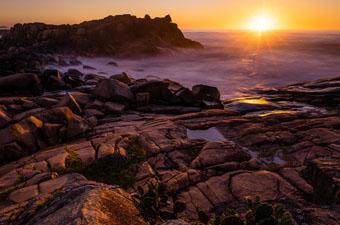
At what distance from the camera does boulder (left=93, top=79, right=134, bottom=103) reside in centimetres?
1528

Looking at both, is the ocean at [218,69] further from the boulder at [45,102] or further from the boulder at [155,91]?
the boulder at [45,102]

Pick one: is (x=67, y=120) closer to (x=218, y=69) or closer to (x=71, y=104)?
(x=71, y=104)

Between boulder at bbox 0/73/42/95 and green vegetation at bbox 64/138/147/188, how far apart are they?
1126 centimetres

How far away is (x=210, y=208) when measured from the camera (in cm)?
641

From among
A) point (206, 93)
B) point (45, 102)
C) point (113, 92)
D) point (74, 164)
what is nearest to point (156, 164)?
point (74, 164)

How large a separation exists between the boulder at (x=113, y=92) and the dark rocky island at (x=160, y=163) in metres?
0.05

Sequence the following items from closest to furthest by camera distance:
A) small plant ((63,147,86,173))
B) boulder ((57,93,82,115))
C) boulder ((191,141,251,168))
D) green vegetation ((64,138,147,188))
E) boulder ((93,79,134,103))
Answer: green vegetation ((64,138,147,188))
small plant ((63,147,86,173))
boulder ((191,141,251,168))
boulder ((57,93,82,115))
boulder ((93,79,134,103))

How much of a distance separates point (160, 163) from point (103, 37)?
176ft

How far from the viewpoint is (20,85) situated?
18.2 meters

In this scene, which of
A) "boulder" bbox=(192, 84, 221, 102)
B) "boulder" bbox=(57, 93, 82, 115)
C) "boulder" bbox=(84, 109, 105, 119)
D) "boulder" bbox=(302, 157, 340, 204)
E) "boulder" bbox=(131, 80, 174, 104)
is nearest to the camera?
"boulder" bbox=(302, 157, 340, 204)

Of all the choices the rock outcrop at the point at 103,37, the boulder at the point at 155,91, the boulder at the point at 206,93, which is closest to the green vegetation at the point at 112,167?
the boulder at the point at 155,91

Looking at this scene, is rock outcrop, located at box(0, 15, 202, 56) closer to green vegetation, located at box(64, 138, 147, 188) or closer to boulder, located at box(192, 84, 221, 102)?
boulder, located at box(192, 84, 221, 102)

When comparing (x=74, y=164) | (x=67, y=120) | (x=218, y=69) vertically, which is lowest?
(x=218, y=69)

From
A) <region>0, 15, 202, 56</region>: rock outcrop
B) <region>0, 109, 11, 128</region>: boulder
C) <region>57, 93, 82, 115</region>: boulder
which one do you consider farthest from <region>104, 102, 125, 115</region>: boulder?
<region>0, 15, 202, 56</region>: rock outcrop
